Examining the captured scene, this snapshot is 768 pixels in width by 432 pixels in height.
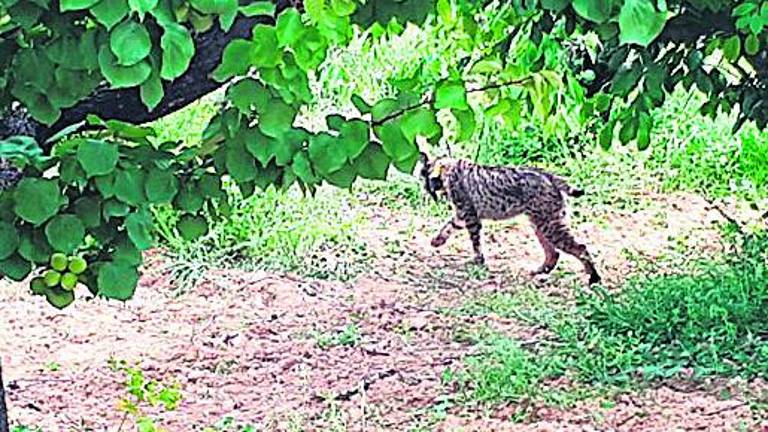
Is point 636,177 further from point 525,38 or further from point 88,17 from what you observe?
point 88,17

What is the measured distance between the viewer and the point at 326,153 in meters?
2.01

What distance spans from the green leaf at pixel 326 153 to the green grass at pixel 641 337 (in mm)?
3006

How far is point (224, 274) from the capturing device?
7367 mm

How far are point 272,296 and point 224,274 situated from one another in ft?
1.81

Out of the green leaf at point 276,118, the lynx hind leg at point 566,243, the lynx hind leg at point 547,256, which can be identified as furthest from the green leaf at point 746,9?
the lynx hind leg at point 547,256

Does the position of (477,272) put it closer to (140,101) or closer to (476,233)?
(476,233)

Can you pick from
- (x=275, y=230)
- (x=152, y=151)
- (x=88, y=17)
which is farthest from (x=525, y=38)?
(x=88, y=17)

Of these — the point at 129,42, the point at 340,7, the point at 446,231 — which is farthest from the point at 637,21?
the point at 446,231

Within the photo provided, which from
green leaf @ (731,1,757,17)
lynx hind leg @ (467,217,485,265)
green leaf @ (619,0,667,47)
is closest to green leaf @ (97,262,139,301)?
green leaf @ (619,0,667,47)

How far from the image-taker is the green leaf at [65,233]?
2.12 m

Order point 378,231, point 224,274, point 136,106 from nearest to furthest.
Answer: point 136,106
point 224,274
point 378,231

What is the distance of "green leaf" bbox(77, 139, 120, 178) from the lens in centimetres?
204

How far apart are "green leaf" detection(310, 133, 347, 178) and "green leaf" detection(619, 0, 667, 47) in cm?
52

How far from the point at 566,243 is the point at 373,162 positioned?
530 centimetres
